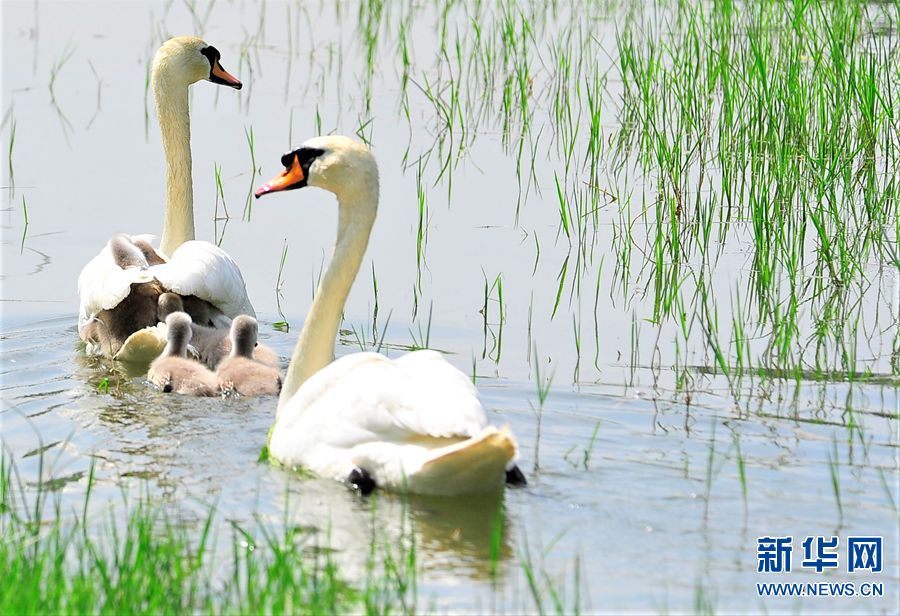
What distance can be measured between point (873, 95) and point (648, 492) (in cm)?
455

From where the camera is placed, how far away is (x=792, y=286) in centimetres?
798

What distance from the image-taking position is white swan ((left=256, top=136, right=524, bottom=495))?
5453 mm

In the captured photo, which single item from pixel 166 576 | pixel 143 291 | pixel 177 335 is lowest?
pixel 166 576

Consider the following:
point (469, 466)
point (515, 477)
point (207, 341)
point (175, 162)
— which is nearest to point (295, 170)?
point (207, 341)

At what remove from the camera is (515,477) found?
5855 millimetres

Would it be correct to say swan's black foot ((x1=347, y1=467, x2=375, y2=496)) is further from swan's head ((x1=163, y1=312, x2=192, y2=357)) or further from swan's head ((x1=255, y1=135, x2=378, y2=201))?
swan's head ((x1=163, y1=312, x2=192, y2=357))

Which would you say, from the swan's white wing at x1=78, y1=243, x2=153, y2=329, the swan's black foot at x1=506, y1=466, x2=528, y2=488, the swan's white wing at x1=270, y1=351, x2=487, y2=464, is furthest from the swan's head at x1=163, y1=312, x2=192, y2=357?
the swan's black foot at x1=506, y1=466, x2=528, y2=488

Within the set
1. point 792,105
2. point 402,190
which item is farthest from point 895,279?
point 402,190

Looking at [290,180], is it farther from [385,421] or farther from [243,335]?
[385,421]

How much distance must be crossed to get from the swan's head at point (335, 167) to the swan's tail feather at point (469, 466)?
1.60 metres

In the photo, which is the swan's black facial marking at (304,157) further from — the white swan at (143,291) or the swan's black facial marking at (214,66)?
the swan's black facial marking at (214,66)

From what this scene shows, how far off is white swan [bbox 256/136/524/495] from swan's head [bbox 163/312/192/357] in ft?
3.62

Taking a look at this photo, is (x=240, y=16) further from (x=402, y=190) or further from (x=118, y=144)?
(x=402, y=190)

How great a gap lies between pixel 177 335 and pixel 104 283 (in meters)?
0.54
